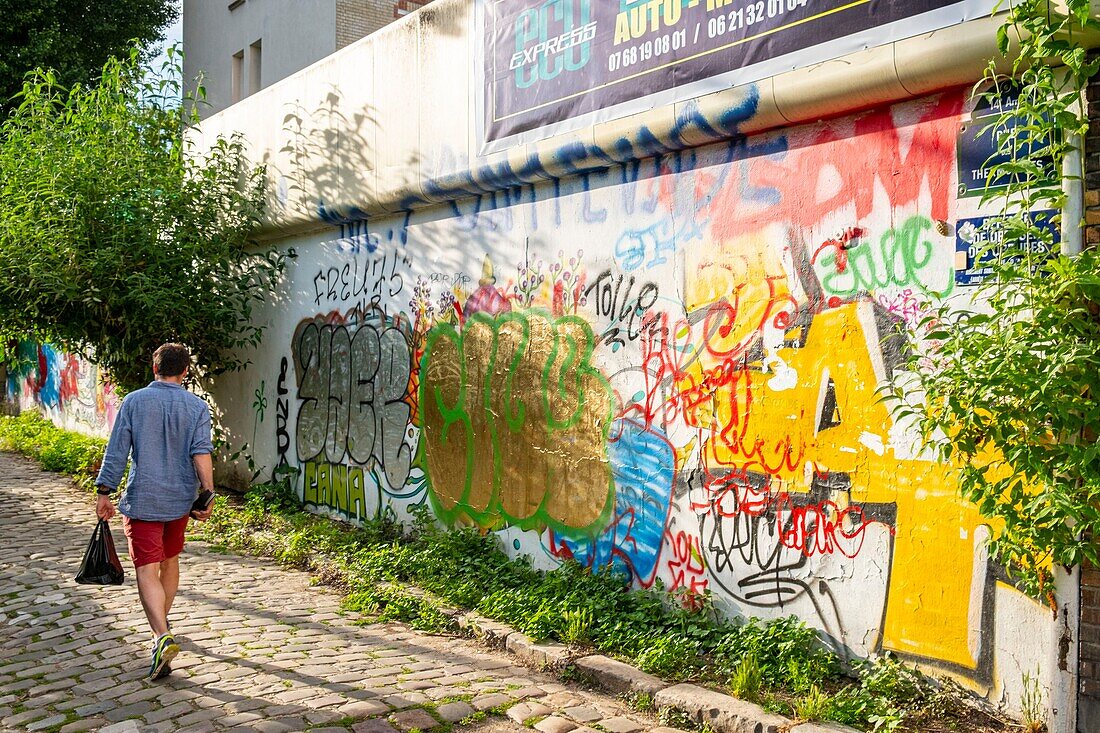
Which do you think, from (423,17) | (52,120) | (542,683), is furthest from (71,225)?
(542,683)

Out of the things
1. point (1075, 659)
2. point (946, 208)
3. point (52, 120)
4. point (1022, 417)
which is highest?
point (52, 120)

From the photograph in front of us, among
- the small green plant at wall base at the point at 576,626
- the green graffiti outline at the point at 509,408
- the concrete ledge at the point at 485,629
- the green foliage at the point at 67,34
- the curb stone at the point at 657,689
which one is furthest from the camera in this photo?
the green foliage at the point at 67,34

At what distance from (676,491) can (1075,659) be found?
96.1 inches

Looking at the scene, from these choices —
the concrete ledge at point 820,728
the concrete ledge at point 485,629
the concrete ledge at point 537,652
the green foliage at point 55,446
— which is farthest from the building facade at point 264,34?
the concrete ledge at point 820,728

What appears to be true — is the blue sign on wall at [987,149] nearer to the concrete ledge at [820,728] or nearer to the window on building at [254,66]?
the concrete ledge at [820,728]

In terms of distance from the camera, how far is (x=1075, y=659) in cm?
394

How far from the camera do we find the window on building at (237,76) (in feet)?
76.9

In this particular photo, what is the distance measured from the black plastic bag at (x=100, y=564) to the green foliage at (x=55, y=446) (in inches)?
272

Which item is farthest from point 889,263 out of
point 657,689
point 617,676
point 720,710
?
point 617,676

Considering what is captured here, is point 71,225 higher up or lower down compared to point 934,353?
higher up

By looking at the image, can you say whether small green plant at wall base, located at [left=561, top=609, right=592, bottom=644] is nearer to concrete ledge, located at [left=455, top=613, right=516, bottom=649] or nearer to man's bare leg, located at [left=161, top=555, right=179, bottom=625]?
concrete ledge, located at [left=455, top=613, right=516, bottom=649]

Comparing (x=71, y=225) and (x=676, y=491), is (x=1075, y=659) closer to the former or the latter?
(x=676, y=491)

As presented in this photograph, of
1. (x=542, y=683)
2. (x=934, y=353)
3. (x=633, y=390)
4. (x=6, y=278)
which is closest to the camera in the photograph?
(x=934, y=353)

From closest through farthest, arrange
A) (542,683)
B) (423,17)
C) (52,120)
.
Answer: (542,683) → (423,17) → (52,120)
